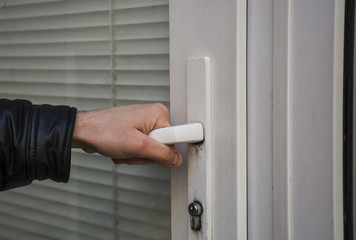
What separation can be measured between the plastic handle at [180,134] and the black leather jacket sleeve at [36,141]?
0.18 m

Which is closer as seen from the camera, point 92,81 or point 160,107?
point 160,107

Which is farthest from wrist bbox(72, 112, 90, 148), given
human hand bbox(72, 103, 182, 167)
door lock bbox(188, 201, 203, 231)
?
door lock bbox(188, 201, 203, 231)

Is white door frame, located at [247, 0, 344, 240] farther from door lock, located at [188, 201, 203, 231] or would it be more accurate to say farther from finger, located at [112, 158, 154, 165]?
finger, located at [112, 158, 154, 165]

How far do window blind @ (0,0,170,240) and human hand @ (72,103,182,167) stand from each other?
Result: 0.33ft

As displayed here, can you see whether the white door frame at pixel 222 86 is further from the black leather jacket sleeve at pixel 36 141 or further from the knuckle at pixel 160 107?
the black leather jacket sleeve at pixel 36 141

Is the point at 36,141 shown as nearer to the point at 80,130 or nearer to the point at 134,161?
Result: the point at 80,130

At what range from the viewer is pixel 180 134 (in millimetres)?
1010

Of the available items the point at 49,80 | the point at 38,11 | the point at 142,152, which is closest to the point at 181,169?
the point at 142,152

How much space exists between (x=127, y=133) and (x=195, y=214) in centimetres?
21

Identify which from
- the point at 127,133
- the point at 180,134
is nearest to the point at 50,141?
the point at 127,133

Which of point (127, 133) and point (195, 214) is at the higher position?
point (127, 133)

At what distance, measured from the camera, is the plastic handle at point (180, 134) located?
1.01m

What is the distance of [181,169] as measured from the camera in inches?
44.1

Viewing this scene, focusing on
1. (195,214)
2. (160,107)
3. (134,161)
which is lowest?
(195,214)
